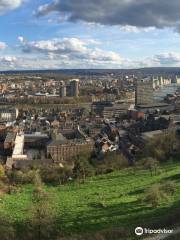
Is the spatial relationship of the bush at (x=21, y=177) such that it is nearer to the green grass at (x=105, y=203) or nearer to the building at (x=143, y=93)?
the green grass at (x=105, y=203)

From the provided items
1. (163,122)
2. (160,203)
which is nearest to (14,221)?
(160,203)

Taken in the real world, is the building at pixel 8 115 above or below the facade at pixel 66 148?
below

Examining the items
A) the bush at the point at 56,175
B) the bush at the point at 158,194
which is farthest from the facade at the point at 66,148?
the bush at the point at 158,194

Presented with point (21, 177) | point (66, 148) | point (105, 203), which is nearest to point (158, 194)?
point (105, 203)

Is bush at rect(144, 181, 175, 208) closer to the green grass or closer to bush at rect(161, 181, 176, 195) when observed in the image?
bush at rect(161, 181, 176, 195)

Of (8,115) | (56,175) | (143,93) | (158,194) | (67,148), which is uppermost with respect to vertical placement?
(158,194)

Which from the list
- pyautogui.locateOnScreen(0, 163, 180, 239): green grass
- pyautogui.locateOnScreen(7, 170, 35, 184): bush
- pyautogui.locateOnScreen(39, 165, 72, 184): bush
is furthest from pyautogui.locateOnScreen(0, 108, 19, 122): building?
pyautogui.locateOnScreen(0, 163, 180, 239): green grass

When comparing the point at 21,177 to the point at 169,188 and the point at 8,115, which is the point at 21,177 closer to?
the point at 169,188

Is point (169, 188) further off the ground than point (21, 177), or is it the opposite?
point (169, 188)

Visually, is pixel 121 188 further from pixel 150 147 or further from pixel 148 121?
pixel 148 121
